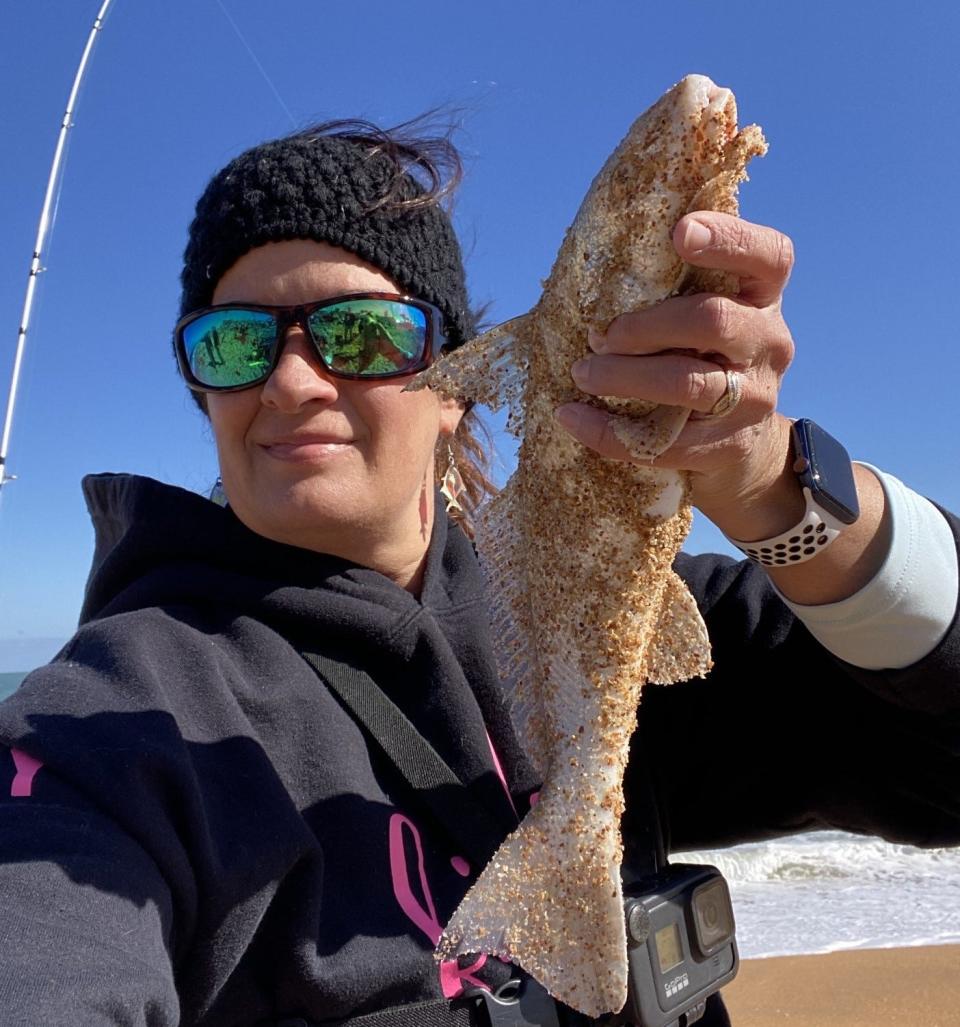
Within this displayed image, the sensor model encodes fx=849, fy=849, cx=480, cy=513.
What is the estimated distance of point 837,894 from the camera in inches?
438

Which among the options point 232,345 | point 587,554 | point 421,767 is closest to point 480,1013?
point 421,767

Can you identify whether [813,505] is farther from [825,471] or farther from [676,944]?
[676,944]

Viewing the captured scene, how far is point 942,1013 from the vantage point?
22.0 ft

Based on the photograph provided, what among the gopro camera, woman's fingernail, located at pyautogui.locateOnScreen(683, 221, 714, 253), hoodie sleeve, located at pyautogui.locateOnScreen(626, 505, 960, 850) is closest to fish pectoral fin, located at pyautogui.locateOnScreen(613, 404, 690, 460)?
woman's fingernail, located at pyautogui.locateOnScreen(683, 221, 714, 253)

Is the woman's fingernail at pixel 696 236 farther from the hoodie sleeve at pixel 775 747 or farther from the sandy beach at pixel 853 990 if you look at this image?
the sandy beach at pixel 853 990

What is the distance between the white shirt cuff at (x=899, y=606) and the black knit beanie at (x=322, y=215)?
176 centimetres

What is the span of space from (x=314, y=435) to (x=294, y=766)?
1062 mm

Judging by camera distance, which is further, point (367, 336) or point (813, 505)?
point (367, 336)

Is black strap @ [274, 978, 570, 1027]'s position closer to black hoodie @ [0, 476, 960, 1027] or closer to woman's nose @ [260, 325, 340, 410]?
black hoodie @ [0, 476, 960, 1027]

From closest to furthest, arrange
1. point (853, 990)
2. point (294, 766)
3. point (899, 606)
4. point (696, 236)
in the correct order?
point (696, 236) → point (294, 766) → point (899, 606) → point (853, 990)

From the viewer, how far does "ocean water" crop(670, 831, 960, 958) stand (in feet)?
30.1

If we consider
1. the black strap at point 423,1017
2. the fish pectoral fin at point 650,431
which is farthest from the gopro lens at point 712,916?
the fish pectoral fin at point 650,431

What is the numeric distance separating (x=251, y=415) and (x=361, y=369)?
0.40 metres

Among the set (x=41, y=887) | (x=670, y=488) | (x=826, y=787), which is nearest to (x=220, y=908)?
(x=41, y=887)
